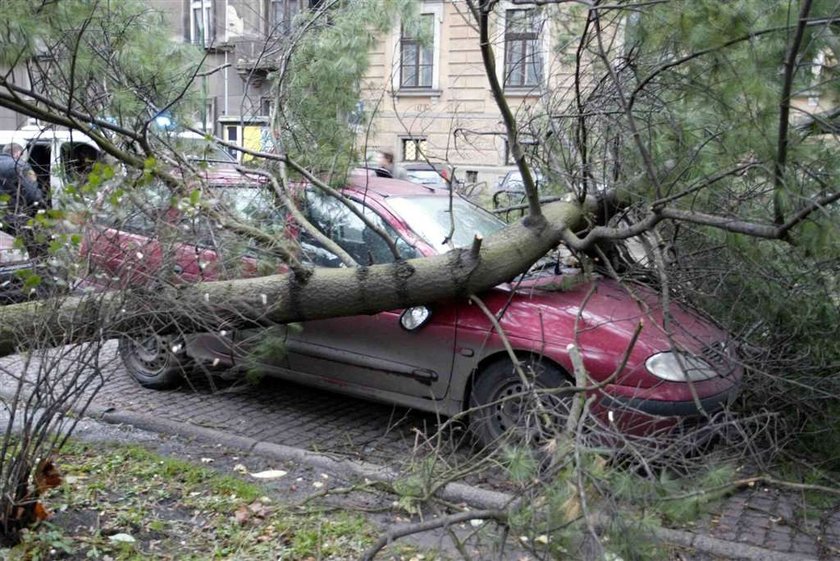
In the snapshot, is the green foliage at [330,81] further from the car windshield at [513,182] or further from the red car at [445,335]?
the car windshield at [513,182]

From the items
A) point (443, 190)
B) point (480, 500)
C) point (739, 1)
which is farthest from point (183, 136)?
point (739, 1)

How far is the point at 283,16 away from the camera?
7.63m

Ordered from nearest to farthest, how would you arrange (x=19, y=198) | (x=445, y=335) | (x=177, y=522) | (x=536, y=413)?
(x=536, y=413)
(x=177, y=522)
(x=19, y=198)
(x=445, y=335)

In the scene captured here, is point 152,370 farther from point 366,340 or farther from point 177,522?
point 177,522

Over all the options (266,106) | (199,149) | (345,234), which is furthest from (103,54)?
(345,234)

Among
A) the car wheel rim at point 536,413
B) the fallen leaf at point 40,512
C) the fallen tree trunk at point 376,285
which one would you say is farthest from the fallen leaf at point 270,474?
the car wheel rim at point 536,413

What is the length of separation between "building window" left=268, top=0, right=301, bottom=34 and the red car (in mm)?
1714

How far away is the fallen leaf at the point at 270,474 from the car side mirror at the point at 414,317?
1239 millimetres

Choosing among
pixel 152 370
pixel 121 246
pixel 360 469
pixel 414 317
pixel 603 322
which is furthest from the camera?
pixel 152 370

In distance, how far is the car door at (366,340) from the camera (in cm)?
557

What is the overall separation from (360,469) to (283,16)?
437cm

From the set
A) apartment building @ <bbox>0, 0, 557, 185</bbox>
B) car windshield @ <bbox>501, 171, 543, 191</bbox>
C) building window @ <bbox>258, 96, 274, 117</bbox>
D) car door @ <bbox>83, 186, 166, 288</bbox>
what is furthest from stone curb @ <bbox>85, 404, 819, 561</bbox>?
building window @ <bbox>258, 96, 274, 117</bbox>

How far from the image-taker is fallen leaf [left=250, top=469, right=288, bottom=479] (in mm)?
5117

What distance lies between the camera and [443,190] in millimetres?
7238
